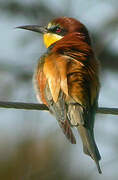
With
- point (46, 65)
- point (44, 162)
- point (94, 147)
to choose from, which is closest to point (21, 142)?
point (44, 162)

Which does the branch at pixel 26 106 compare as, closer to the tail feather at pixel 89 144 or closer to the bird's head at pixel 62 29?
the tail feather at pixel 89 144

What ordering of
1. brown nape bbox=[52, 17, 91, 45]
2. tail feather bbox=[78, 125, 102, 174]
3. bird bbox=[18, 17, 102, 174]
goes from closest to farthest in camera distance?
tail feather bbox=[78, 125, 102, 174], bird bbox=[18, 17, 102, 174], brown nape bbox=[52, 17, 91, 45]

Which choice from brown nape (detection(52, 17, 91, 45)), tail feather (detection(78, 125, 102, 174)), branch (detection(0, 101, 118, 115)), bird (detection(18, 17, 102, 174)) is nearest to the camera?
branch (detection(0, 101, 118, 115))

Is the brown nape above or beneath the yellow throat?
above

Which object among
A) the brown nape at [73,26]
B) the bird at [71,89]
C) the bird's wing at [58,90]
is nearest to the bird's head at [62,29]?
the brown nape at [73,26]

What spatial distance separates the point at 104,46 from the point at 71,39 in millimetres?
1837

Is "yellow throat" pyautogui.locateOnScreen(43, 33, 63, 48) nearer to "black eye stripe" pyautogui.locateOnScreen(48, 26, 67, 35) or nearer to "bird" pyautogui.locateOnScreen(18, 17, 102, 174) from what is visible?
"black eye stripe" pyautogui.locateOnScreen(48, 26, 67, 35)

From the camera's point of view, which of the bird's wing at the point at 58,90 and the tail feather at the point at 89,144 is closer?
the tail feather at the point at 89,144

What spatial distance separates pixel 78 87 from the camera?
3.41 metres

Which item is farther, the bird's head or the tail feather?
the bird's head

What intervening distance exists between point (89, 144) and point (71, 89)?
32 cm

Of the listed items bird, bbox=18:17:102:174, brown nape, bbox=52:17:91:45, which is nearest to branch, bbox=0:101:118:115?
bird, bbox=18:17:102:174

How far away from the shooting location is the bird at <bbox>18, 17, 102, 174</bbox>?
3316 millimetres

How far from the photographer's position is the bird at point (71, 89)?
131 inches
